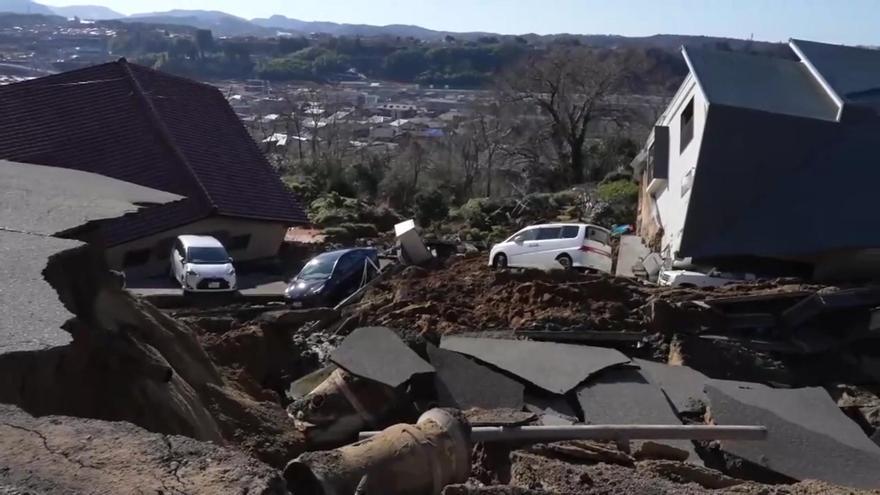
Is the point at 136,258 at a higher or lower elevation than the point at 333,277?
lower

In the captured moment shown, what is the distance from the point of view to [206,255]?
25578 millimetres

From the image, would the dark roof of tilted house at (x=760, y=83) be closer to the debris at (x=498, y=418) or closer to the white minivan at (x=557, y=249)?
the white minivan at (x=557, y=249)

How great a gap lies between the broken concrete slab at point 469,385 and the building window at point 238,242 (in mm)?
20164

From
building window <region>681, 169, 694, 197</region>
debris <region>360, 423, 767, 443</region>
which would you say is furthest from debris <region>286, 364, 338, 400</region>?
building window <region>681, 169, 694, 197</region>

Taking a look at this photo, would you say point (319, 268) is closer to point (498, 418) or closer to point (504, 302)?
point (504, 302)

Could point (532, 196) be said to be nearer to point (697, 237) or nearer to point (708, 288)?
point (697, 237)

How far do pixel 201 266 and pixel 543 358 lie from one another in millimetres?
14280

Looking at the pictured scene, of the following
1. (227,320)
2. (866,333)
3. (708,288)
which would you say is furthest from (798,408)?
(227,320)

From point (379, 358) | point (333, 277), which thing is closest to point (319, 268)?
point (333, 277)

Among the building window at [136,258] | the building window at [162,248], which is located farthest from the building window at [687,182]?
the building window at [136,258]

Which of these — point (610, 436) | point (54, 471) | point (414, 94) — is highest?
point (54, 471)

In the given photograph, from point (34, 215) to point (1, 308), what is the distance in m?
2.50

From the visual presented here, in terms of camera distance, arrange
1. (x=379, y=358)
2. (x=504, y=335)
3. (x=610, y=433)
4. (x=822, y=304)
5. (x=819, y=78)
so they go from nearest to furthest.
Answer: (x=610, y=433), (x=379, y=358), (x=504, y=335), (x=822, y=304), (x=819, y=78)

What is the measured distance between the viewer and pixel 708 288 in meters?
18.5
